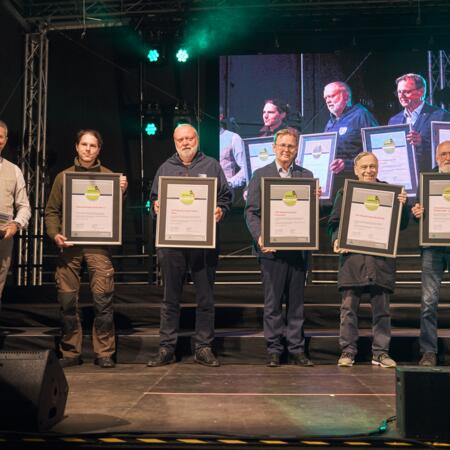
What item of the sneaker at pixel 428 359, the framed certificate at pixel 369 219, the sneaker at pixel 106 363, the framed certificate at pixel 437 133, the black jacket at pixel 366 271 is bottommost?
the sneaker at pixel 106 363

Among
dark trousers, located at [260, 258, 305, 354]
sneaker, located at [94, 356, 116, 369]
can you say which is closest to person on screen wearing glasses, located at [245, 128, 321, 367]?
dark trousers, located at [260, 258, 305, 354]

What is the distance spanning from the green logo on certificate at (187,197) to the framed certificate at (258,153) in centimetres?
406

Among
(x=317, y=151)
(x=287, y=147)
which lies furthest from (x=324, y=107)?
(x=287, y=147)

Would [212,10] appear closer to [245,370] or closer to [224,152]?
[224,152]

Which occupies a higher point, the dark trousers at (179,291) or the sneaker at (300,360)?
the dark trousers at (179,291)

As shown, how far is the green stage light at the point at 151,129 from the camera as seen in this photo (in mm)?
9086

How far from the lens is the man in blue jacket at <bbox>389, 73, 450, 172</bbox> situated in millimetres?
8305

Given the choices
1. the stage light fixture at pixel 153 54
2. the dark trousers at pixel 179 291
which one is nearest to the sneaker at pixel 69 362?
the dark trousers at pixel 179 291

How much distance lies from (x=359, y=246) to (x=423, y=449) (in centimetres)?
219

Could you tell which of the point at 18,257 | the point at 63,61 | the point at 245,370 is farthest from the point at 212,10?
the point at 245,370

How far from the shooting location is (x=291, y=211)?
4.60 m

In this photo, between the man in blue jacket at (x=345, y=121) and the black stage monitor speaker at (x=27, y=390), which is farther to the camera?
the man in blue jacket at (x=345, y=121)

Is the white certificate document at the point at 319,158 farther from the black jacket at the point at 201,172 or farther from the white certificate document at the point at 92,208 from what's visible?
the white certificate document at the point at 92,208

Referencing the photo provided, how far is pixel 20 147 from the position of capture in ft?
27.7
